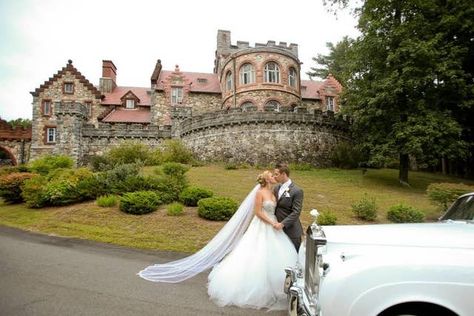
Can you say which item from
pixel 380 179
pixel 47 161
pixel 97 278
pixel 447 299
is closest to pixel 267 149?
pixel 380 179

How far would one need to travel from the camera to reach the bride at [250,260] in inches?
219

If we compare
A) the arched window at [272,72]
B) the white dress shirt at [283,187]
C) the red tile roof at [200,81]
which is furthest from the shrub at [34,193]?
the red tile roof at [200,81]

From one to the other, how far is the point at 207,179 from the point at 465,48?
1613 centimetres

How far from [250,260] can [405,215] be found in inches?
359

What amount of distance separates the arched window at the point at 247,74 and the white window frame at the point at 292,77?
3669mm

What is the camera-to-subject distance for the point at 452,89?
1984 centimetres

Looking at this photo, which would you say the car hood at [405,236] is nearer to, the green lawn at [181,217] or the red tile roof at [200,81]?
the green lawn at [181,217]

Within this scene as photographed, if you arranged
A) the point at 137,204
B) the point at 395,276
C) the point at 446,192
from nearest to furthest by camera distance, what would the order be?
the point at 395,276
the point at 137,204
the point at 446,192

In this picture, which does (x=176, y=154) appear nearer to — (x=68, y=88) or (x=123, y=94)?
(x=123, y=94)

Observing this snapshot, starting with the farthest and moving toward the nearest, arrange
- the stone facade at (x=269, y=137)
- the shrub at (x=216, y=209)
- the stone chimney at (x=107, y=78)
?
the stone chimney at (x=107, y=78) → the stone facade at (x=269, y=137) → the shrub at (x=216, y=209)

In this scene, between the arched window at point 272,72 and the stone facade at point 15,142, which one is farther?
the stone facade at point 15,142

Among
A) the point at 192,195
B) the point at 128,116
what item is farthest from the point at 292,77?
the point at 192,195

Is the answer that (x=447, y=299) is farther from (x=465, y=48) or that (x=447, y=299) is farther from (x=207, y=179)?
(x=465, y=48)

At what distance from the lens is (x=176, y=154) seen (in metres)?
27.8
